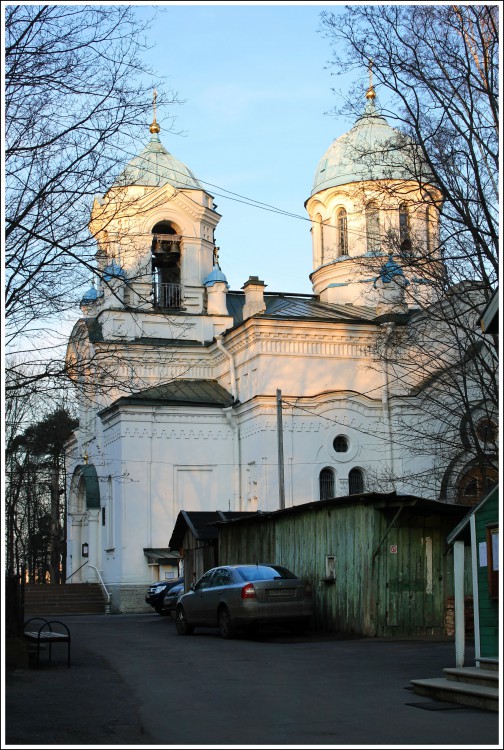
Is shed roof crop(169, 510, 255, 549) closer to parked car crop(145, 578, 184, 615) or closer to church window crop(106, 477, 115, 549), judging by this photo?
parked car crop(145, 578, 184, 615)

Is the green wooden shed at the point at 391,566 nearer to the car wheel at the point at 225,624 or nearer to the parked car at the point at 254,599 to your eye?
the parked car at the point at 254,599

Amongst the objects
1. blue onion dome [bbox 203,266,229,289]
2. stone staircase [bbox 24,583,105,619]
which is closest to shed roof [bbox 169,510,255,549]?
stone staircase [bbox 24,583,105,619]

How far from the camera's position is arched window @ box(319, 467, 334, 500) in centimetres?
4009

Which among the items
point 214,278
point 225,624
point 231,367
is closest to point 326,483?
point 231,367

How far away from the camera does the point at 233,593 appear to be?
2178cm

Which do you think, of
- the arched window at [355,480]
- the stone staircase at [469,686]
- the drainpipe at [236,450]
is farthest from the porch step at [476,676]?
the drainpipe at [236,450]

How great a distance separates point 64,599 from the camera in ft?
132

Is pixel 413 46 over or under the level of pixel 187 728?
over

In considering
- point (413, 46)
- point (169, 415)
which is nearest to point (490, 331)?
point (413, 46)

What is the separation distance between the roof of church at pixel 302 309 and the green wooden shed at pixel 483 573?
2617cm

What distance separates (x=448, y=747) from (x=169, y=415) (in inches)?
1284

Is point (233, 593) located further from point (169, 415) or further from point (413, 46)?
point (169, 415)

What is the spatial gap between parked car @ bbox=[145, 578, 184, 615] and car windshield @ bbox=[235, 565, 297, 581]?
12.0 metres

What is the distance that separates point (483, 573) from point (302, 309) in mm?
30741
